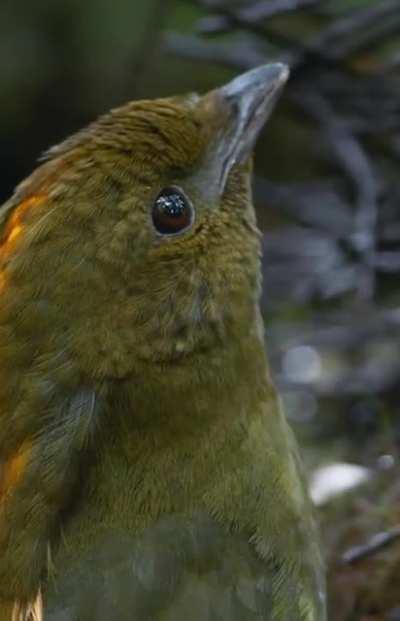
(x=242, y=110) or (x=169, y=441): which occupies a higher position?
(x=242, y=110)

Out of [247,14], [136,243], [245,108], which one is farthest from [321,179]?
[136,243]

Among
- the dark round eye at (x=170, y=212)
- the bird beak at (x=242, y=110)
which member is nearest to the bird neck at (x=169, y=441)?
the dark round eye at (x=170, y=212)

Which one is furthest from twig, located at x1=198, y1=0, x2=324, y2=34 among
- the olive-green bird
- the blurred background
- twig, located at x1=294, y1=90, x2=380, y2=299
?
the olive-green bird

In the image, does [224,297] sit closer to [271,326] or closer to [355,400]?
[355,400]

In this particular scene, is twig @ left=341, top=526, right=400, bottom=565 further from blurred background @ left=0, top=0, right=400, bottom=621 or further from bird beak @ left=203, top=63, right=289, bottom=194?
bird beak @ left=203, top=63, right=289, bottom=194

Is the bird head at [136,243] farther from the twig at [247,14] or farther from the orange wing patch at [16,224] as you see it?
the twig at [247,14]

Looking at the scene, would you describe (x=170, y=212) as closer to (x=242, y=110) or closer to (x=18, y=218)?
(x=18, y=218)
